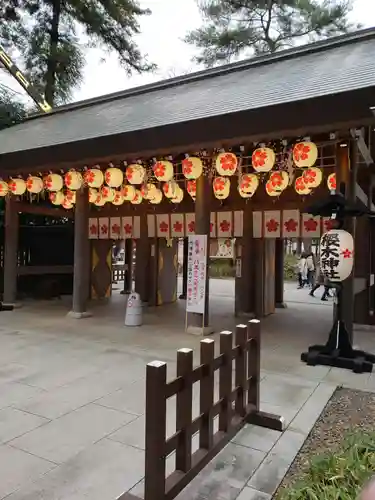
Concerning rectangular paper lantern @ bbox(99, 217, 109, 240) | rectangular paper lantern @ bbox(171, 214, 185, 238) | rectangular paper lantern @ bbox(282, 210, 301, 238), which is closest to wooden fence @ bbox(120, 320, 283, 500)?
rectangular paper lantern @ bbox(282, 210, 301, 238)

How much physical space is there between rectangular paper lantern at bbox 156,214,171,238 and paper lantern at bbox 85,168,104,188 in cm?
272

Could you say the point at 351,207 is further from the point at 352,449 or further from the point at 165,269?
the point at 165,269

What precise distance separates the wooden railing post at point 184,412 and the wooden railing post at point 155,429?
9.9 inches

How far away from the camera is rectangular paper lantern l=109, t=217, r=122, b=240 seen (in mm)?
11359

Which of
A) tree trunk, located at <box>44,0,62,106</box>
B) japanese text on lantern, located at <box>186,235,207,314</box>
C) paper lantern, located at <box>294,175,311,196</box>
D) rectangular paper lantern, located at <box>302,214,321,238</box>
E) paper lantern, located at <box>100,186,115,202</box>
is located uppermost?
tree trunk, located at <box>44,0,62,106</box>

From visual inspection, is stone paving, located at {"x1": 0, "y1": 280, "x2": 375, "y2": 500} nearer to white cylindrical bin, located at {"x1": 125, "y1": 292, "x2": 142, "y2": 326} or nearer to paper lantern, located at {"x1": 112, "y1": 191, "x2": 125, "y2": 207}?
white cylindrical bin, located at {"x1": 125, "y1": 292, "x2": 142, "y2": 326}

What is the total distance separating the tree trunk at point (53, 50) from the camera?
605 inches

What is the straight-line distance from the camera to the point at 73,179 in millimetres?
8164

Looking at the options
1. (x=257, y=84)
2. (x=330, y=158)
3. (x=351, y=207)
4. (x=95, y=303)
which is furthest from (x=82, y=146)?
(x=95, y=303)

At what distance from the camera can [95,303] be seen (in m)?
11.4

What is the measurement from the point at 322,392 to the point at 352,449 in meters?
1.70

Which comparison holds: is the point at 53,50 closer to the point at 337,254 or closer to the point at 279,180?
the point at 279,180

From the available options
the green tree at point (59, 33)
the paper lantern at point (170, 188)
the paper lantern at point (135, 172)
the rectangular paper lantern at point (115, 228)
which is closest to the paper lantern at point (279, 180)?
the paper lantern at point (170, 188)

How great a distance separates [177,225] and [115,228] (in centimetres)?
227
